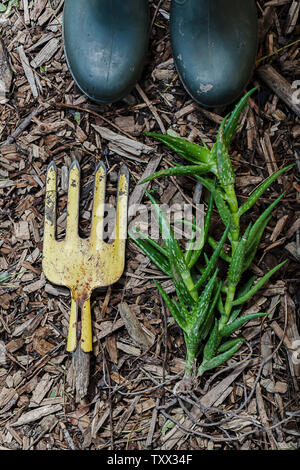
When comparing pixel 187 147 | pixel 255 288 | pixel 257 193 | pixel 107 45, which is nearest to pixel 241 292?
pixel 255 288

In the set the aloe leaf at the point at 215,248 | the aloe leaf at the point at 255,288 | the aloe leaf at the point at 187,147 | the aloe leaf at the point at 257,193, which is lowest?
the aloe leaf at the point at 255,288

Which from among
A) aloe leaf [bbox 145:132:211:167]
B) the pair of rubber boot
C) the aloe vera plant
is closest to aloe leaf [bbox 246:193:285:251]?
the aloe vera plant

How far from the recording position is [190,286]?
1.29m

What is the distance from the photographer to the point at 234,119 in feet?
4.17

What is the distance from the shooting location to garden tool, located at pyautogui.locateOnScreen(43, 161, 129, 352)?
1.37 metres

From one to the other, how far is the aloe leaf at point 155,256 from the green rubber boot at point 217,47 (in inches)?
17.8

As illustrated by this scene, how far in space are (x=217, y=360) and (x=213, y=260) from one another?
277 millimetres

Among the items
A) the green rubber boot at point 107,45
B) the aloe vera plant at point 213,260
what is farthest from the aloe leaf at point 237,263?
the green rubber boot at point 107,45

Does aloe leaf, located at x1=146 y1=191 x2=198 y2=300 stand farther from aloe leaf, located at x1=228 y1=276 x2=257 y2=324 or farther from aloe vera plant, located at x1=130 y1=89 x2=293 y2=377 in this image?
aloe leaf, located at x1=228 y1=276 x2=257 y2=324

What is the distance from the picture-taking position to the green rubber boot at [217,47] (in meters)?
1.33

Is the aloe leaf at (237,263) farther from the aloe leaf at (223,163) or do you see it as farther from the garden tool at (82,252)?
the garden tool at (82,252)

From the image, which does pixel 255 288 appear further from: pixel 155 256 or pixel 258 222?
pixel 155 256
